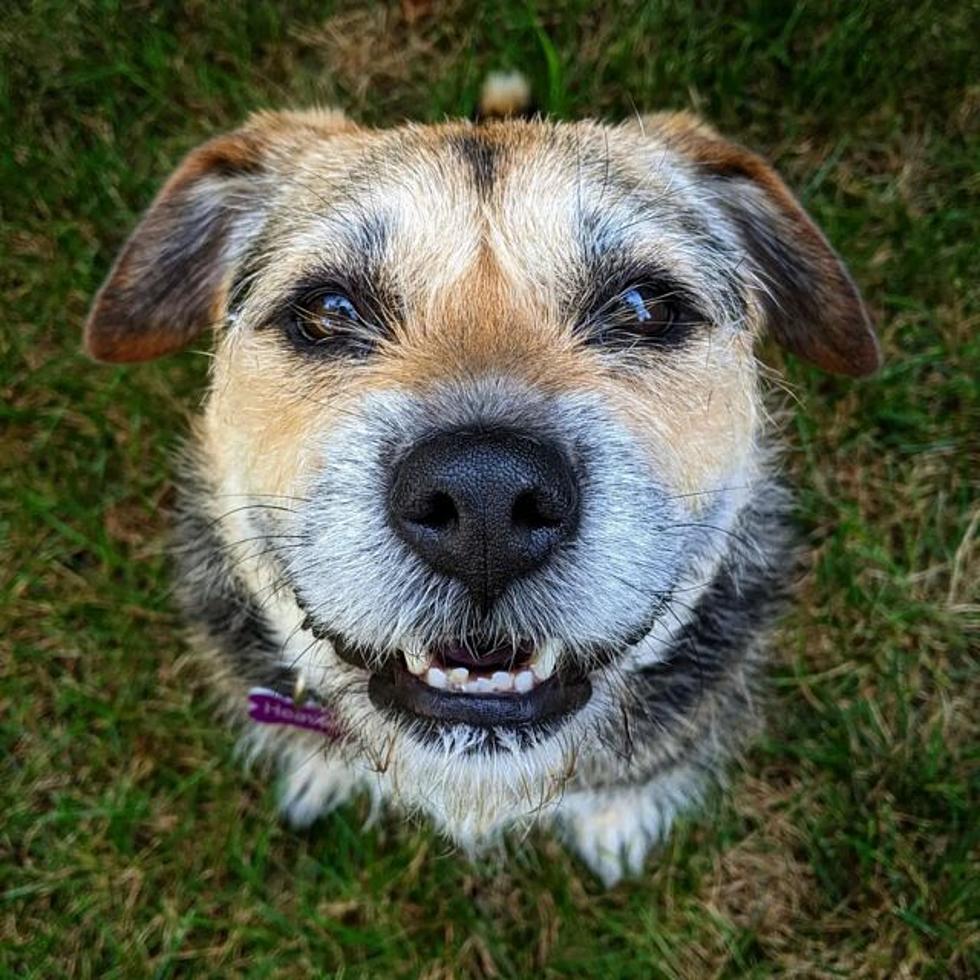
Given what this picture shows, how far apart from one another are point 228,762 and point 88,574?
976 millimetres

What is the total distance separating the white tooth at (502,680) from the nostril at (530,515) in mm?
508

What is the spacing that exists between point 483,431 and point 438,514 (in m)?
0.19

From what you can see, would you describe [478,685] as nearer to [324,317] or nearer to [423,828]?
[324,317]

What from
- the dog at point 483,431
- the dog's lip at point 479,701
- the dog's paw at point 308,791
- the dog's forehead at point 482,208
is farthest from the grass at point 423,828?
the dog's forehead at point 482,208

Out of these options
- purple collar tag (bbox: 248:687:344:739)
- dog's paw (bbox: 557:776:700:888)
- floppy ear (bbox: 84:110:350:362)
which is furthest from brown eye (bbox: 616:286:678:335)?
dog's paw (bbox: 557:776:700:888)

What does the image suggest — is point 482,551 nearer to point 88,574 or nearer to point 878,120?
point 88,574

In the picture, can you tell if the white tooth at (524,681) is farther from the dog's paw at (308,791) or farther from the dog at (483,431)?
the dog's paw at (308,791)

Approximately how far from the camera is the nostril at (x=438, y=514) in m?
2.06

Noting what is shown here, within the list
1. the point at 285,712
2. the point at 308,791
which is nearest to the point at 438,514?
the point at 285,712

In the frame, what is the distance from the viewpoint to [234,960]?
3928 mm

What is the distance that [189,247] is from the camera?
3.17 metres

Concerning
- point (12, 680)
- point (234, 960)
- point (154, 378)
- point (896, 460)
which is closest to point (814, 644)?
point (896, 460)

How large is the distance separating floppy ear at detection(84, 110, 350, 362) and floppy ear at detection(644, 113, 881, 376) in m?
1.16

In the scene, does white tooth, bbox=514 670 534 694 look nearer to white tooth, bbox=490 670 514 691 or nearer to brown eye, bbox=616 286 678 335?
white tooth, bbox=490 670 514 691
